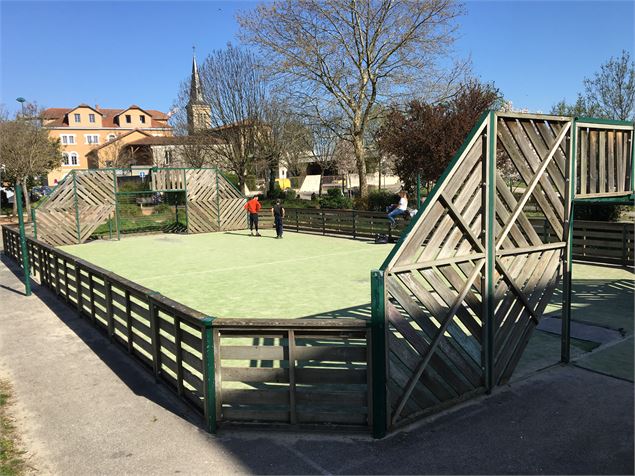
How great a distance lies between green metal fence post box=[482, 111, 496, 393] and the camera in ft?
17.8

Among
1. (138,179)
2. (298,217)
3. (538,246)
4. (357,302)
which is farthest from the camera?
(138,179)

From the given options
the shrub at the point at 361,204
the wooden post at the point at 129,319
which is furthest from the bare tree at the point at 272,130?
the wooden post at the point at 129,319

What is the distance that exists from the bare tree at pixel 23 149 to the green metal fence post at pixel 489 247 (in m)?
34.6

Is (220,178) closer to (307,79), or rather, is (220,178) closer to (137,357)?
(307,79)

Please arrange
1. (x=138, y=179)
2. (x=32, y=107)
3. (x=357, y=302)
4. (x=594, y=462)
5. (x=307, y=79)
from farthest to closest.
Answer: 1. (x=138, y=179)
2. (x=32, y=107)
3. (x=307, y=79)
4. (x=357, y=302)
5. (x=594, y=462)

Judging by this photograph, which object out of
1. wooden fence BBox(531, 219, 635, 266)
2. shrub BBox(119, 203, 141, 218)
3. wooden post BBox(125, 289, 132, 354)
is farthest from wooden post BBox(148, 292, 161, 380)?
shrub BBox(119, 203, 141, 218)

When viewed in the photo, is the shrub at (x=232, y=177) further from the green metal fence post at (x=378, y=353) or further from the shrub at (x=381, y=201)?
the green metal fence post at (x=378, y=353)

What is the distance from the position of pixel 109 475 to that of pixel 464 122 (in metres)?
20.2

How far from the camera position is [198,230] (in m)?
25.9

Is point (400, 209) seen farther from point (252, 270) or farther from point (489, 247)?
point (489, 247)

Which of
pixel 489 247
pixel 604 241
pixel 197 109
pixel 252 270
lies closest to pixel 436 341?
pixel 489 247

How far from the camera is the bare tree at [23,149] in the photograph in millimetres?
35219

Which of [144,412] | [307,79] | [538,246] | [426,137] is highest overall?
[307,79]

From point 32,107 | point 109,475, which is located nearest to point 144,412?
point 109,475
